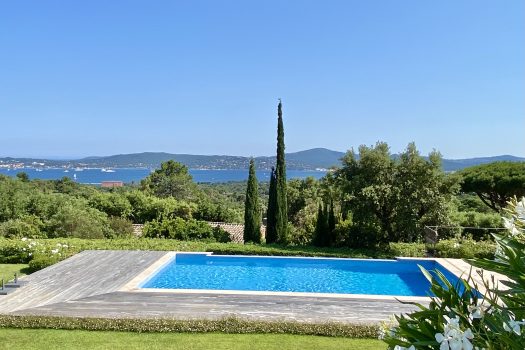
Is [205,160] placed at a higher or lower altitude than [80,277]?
higher

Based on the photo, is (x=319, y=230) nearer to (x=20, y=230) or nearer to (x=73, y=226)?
(x=73, y=226)

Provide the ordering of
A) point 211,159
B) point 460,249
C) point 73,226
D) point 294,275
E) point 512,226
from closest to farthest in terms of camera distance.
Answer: point 512,226, point 294,275, point 460,249, point 73,226, point 211,159

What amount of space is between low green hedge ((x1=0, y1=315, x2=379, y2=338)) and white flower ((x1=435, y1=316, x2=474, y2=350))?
6.23 meters

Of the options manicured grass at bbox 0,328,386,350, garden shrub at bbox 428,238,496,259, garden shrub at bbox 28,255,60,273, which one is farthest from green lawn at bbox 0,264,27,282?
garden shrub at bbox 428,238,496,259

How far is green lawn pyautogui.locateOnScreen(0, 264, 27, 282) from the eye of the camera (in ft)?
37.0

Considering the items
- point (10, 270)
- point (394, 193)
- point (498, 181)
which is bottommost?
point (10, 270)

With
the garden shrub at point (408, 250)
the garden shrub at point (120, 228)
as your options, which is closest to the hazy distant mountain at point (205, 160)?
the garden shrub at point (120, 228)

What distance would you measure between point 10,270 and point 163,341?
7.89 meters

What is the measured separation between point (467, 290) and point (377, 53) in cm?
1636

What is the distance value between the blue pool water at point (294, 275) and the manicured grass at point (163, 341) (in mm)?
3779

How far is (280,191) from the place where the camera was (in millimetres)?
17719

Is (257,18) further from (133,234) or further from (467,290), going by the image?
(467,290)

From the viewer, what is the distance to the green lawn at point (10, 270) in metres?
11.3

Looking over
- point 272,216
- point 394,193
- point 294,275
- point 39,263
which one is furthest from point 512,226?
point 272,216
